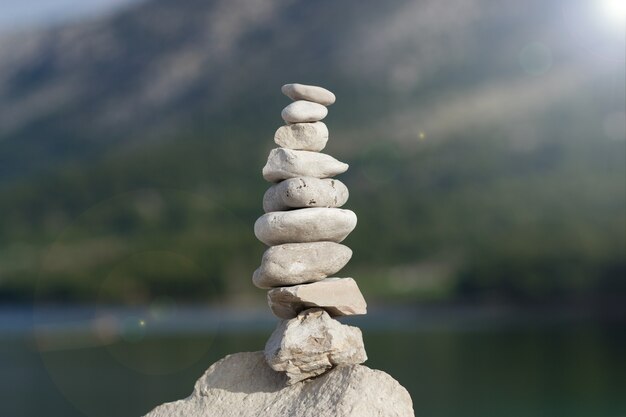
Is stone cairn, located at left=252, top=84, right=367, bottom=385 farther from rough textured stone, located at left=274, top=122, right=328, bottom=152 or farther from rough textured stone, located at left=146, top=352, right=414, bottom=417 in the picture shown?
rough textured stone, located at left=146, top=352, right=414, bottom=417

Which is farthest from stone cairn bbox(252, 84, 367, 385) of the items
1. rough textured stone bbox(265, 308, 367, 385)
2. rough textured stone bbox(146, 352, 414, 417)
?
rough textured stone bbox(146, 352, 414, 417)

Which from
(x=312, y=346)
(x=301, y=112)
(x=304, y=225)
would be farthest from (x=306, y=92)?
(x=312, y=346)

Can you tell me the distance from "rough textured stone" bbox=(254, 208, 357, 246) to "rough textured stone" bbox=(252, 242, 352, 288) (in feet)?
0.35

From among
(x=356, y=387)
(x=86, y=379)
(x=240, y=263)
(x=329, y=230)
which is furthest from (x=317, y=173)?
(x=240, y=263)

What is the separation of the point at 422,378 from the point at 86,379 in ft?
51.2

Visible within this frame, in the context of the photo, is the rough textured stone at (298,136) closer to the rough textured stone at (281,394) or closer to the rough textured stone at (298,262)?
the rough textured stone at (298,262)

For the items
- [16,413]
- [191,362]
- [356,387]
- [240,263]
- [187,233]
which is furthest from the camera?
[187,233]

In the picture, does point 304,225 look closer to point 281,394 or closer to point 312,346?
point 312,346

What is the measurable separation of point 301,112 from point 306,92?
26cm

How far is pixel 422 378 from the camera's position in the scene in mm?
39688

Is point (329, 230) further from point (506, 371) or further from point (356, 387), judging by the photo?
point (506, 371)

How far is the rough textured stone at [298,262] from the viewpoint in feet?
33.8

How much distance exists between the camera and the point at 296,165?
34.5ft

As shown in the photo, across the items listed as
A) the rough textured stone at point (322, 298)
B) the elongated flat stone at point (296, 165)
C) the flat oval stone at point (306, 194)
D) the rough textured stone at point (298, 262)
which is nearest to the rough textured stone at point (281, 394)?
the rough textured stone at point (322, 298)
